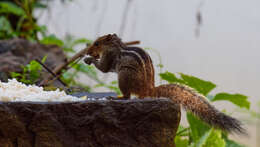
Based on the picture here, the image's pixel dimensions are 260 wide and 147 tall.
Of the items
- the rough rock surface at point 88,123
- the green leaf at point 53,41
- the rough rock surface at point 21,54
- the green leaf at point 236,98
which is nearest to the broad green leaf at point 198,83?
the green leaf at point 236,98

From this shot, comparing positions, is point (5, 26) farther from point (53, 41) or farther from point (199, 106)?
point (199, 106)

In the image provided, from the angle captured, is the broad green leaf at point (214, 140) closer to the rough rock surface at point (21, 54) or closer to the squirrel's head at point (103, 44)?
the squirrel's head at point (103, 44)

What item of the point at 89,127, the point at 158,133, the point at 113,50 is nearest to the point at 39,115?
the point at 89,127

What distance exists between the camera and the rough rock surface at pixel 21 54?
348cm

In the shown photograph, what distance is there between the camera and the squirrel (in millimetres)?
1463

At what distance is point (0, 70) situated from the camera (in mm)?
3271

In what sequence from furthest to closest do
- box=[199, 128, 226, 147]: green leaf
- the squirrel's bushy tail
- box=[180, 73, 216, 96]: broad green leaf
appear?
box=[180, 73, 216, 96]: broad green leaf < box=[199, 128, 226, 147]: green leaf < the squirrel's bushy tail

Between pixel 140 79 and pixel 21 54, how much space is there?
275 centimetres

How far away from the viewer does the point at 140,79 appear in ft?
5.25

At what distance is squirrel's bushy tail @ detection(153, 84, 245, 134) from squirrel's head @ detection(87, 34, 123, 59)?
Answer: 13.0 inches

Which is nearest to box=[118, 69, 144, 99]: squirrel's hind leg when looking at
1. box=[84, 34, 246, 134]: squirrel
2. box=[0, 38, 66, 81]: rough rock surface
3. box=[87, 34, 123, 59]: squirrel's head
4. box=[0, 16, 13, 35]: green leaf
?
box=[84, 34, 246, 134]: squirrel

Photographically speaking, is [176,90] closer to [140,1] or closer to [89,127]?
[89,127]

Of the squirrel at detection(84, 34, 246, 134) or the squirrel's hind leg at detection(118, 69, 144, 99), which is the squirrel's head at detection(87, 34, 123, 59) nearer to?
the squirrel at detection(84, 34, 246, 134)

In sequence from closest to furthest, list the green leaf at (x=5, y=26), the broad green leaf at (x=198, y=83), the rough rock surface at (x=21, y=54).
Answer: the broad green leaf at (x=198, y=83) < the rough rock surface at (x=21, y=54) < the green leaf at (x=5, y=26)
